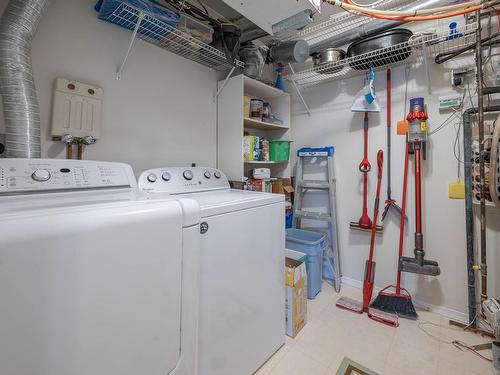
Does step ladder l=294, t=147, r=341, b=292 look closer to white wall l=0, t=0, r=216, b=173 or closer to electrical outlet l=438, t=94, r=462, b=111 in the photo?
electrical outlet l=438, t=94, r=462, b=111

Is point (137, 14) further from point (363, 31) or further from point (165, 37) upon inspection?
point (363, 31)

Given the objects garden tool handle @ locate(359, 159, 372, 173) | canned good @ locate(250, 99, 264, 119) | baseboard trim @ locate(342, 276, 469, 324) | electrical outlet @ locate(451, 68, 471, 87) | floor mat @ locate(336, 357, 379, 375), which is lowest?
floor mat @ locate(336, 357, 379, 375)

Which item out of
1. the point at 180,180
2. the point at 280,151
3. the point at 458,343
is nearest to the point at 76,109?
the point at 180,180

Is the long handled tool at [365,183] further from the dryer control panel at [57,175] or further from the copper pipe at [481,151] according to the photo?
the dryer control panel at [57,175]

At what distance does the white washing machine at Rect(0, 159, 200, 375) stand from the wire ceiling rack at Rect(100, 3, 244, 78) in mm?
935

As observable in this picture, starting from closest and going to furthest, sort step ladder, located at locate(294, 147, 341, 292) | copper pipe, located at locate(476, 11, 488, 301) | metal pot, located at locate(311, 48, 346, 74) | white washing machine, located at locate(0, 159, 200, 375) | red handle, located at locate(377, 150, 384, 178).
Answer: white washing machine, located at locate(0, 159, 200, 375), copper pipe, located at locate(476, 11, 488, 301), metal pot, located at locate(311, 48, 346, 74), red handle, located at locate(377, 150, 384, 178), step ladder, located at locate(294, 147, 341, 292)

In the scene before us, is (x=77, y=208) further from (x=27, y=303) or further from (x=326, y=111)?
(x=326, y=111)

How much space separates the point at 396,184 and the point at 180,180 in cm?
185

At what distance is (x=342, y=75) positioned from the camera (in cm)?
233

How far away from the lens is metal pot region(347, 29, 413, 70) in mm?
1713

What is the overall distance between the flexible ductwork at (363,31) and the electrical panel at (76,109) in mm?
1833

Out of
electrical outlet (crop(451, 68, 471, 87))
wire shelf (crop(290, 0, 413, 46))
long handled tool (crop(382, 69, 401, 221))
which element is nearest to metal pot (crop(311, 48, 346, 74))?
wire shelf (crop(290, 0, 413, 46))

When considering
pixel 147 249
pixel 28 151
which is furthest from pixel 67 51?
pixel 147 249

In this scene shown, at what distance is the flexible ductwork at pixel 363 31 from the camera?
1672 millimetres
